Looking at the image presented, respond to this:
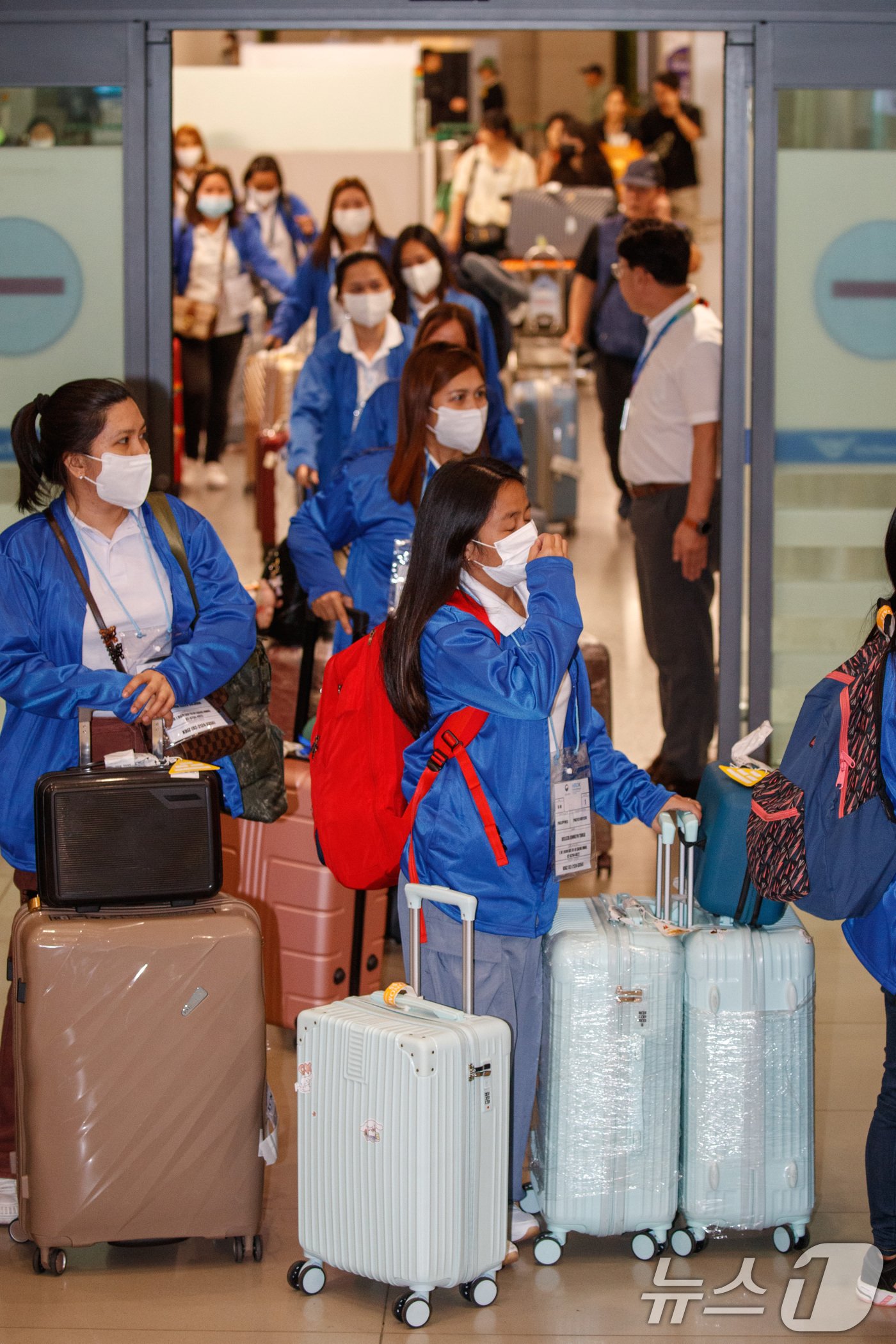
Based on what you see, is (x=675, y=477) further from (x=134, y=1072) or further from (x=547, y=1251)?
(x=134, y=1072)

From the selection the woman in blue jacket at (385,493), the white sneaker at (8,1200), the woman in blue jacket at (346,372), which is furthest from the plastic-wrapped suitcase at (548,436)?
the white sneaker at (8,1200)

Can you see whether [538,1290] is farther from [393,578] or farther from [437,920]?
[393,578]

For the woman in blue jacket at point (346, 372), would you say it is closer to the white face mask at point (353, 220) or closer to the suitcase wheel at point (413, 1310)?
the white face mask at point (353, 220)

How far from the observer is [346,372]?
605 cm

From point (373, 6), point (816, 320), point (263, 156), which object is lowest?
point (816, 320)

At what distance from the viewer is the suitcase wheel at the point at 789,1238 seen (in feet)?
11.0

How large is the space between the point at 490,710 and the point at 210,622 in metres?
0.77

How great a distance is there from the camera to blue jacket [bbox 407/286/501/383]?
609cm

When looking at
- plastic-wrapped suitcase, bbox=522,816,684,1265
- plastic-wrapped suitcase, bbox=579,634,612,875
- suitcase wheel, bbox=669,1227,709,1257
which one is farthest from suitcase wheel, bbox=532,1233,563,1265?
plastic-wrapped suitcase, bbox=579,634,612,875

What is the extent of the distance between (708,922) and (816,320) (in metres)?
2.54

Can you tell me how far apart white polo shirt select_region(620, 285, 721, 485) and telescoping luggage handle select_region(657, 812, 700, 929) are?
2481mm

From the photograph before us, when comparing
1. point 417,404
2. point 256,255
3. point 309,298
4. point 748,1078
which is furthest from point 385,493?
point 256,255

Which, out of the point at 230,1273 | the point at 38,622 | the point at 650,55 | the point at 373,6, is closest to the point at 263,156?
the point at 373,6

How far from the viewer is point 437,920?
10.6 feet
